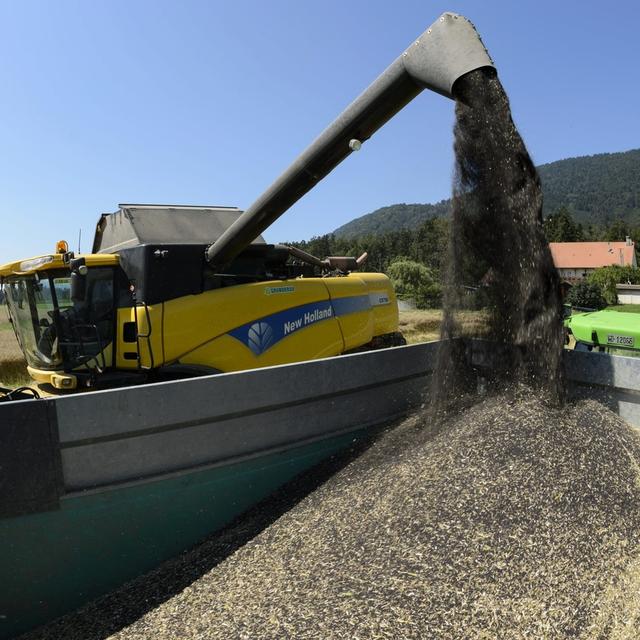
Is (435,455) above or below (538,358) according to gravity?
below

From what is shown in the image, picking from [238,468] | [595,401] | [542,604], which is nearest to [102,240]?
[238,468]

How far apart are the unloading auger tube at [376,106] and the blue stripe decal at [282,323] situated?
2.04ft

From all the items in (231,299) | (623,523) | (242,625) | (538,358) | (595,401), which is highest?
(231,299)

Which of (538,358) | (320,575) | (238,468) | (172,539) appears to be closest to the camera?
(320,575)

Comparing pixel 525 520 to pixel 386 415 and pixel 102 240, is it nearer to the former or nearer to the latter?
pixel 386 415

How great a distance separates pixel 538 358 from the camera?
3738mm

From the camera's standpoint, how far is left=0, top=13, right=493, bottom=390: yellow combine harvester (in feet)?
12.1

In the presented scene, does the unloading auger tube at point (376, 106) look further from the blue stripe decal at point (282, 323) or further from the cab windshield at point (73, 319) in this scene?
the cab windshield at point (73, 319)

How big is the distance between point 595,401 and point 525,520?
4.66ft

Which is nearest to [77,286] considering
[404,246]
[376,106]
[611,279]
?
[376,106]

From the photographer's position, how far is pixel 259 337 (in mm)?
4660

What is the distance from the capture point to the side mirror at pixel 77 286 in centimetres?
406

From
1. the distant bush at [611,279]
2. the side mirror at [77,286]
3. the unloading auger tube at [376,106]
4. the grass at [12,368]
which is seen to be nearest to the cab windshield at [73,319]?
the side mirror at [77,286]

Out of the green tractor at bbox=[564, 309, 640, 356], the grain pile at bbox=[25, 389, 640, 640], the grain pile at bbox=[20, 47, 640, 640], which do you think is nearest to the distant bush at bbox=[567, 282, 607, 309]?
the green tractor at bbox=[564, 309, 640, 356]
